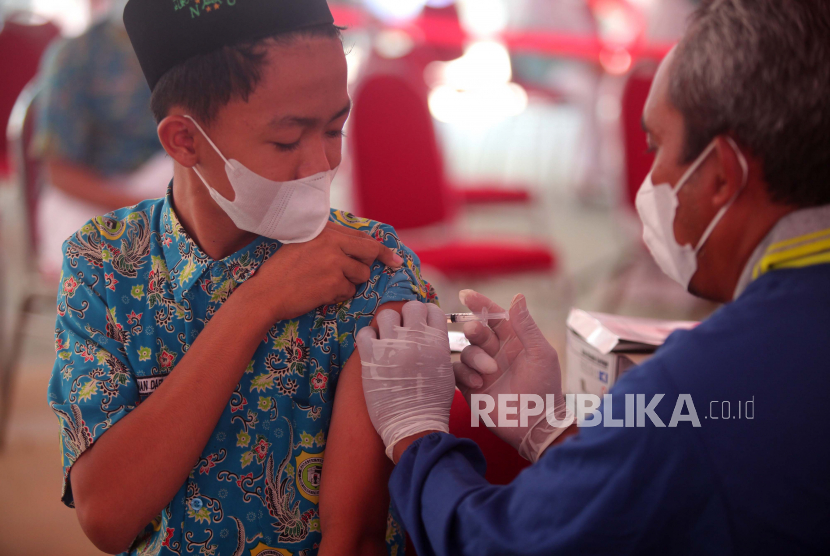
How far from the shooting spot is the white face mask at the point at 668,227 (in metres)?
0.87

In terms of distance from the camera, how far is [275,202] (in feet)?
3.22

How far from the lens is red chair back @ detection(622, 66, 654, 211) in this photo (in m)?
2.86

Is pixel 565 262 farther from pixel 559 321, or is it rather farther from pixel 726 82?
pixel 726 82

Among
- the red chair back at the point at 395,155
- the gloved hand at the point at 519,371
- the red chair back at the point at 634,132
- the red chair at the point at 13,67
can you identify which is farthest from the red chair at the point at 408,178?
the red chair at the point at 13,67

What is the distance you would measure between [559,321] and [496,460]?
5.50 feet

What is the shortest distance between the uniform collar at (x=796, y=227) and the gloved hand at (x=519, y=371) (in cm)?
34

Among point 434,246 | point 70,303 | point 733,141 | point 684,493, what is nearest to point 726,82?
point 733,141

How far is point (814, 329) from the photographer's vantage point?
2.36 ft

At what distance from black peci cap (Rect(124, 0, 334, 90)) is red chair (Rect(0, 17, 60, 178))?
270cm

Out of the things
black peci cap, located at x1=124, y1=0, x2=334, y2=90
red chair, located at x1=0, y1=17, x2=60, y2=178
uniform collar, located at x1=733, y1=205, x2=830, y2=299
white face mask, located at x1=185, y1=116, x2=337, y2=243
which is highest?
red chair, located at x1=0, y1=17, x2=60, y2=178

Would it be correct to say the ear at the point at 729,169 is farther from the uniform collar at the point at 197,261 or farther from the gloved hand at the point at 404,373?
the uniform collar at the point at 197,261
